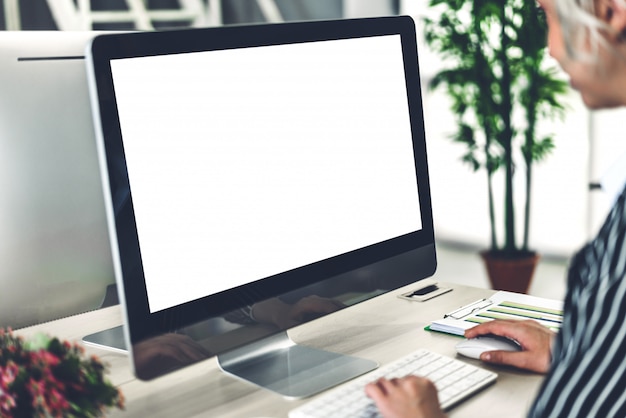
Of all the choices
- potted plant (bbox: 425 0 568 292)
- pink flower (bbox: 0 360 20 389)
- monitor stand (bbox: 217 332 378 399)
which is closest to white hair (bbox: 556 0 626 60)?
monitor stand (bbox: 217 332 378 399)

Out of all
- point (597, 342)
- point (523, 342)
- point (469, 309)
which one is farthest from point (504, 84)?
point (597, 342)

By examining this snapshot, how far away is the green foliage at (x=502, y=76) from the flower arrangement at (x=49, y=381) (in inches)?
105

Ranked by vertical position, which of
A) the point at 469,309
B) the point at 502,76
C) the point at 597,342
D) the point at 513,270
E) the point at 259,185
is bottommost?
the point at 513,270

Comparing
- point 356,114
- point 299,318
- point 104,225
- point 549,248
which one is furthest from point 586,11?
point 549,248

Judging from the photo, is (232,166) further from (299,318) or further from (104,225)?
(104,225)

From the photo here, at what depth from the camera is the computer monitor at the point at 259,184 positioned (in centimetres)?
84

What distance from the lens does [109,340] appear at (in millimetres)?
1237

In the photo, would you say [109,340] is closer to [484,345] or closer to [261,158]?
[261,158]

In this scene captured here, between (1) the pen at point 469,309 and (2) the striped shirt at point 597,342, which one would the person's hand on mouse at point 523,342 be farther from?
(2) the striped shirt at point 597,342

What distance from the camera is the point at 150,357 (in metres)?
0.85

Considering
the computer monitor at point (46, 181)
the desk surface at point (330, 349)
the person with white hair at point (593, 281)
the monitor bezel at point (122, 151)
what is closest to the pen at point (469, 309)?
the desk surface at point (330, 349)

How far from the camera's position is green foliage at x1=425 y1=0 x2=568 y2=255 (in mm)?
Answer: 3035

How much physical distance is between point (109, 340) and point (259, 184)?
469 mm

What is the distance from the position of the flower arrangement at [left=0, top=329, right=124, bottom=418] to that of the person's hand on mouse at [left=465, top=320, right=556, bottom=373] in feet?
1.87
